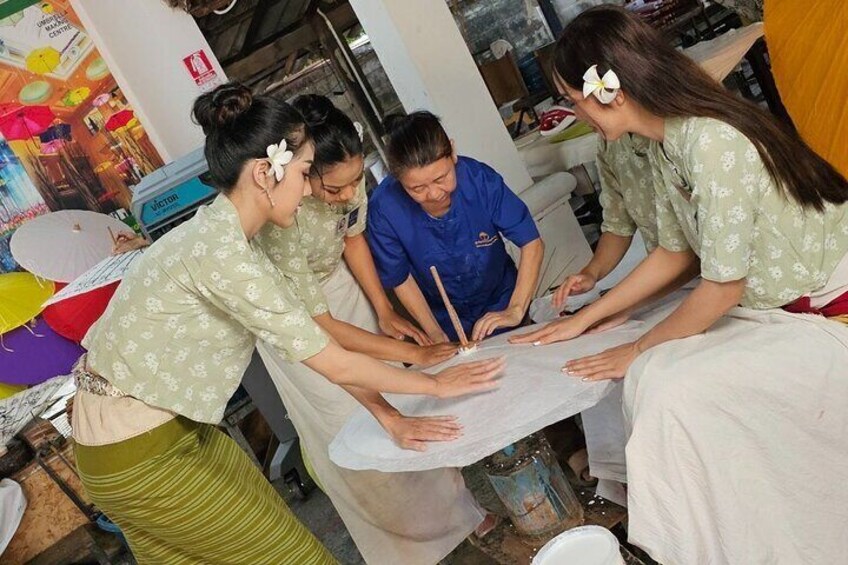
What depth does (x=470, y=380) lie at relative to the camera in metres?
1.87

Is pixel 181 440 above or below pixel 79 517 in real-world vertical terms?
above

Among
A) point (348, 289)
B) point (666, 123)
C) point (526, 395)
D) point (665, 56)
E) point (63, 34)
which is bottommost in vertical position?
point (526, 395)

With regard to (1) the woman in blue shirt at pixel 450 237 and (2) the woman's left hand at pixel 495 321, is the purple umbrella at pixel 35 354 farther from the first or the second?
(2) the woman's left hand at pixel 495 321

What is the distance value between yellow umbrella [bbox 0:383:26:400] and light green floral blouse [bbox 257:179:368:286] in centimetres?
228

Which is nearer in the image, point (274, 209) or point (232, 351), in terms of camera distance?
point (274, 209)

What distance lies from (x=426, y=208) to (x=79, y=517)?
2.60 m

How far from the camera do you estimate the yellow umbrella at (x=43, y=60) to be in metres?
4.51

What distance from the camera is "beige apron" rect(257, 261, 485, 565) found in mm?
2562

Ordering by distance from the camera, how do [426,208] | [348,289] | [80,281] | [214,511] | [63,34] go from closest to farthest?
[214,511] < [426,208] < [348,289] < [80,281] < [63,34]

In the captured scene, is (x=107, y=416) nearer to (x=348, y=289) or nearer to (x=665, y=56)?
(x=348, y=289)

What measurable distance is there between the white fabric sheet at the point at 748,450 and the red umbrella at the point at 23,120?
398 cm

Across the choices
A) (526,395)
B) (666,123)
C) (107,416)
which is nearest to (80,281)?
(107,416)

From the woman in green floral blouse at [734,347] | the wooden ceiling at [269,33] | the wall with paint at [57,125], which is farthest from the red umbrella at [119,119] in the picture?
the woman in green floral blouse at [734,347]

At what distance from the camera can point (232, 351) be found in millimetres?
1972
